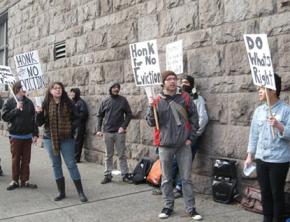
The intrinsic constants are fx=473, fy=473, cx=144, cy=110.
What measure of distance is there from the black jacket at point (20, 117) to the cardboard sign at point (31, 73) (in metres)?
0.41

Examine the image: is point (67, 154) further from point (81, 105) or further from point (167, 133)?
point (81, 105)

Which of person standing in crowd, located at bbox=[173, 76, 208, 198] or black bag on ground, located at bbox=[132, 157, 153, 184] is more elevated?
person standing in crowd, located at bbox=[173, 76, 208, 198]

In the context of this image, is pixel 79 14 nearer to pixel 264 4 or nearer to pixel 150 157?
pixel 150 157

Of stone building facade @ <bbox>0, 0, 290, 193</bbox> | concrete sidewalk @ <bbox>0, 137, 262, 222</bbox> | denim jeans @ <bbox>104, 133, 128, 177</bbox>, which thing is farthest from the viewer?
denim jeans @ <bbox>104, 133, 128, 177</bbox>

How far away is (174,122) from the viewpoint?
6203 mm

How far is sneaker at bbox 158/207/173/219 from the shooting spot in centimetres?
623

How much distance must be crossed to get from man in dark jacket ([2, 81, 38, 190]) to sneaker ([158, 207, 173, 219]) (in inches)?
114

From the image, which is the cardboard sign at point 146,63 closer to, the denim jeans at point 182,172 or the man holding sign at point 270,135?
the denim jeans at point 182,172

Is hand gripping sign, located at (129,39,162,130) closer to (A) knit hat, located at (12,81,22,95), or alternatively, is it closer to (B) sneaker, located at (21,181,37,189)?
(A) knit hat, located at (12,81,22,95)

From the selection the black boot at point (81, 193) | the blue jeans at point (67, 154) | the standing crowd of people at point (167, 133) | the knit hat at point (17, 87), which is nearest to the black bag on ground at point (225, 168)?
the standing crowd of people at point (167, 133)

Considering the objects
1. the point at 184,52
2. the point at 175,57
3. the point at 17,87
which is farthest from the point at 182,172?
the point at 17,87

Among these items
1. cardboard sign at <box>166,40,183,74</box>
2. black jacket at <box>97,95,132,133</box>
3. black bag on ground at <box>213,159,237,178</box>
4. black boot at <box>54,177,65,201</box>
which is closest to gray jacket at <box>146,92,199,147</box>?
black bag on ground at <box>213,159,237,178</box>

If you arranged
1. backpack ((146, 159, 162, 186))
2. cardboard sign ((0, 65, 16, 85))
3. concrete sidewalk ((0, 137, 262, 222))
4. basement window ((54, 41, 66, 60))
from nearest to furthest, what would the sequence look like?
concrete sidewalk ((0, 137, 262, 222)) → backpack ((146, 159, 162, 186)) → cardboard sign ((0, 65, 16, 85)) → basement window ((54, 41, 66, 60))

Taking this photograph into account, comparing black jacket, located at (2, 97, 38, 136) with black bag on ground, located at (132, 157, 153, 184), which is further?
black bag on ground, located at (132, 157, 153, 184)
